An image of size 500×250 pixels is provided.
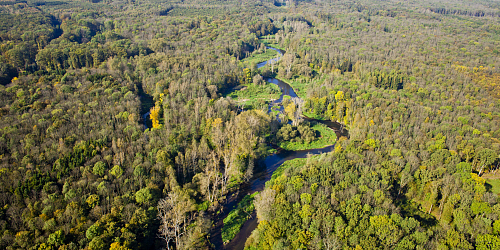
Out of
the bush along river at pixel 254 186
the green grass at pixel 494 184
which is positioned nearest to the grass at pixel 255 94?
the bush along river at pixel 254 186

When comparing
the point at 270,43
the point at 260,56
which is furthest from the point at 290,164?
the point at 270,43

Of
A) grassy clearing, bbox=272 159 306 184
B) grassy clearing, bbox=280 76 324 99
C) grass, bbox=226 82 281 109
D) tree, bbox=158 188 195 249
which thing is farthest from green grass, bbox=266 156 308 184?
grassy clearing, bbox=280 76 324 99

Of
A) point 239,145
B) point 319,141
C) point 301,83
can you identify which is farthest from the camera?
point 301,83

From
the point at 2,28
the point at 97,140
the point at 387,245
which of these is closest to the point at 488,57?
the point at 387,245

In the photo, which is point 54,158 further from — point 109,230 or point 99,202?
point 109,230

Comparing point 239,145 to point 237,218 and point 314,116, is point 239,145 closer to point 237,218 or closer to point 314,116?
point 237,218

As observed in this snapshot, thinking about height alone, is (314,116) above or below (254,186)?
above

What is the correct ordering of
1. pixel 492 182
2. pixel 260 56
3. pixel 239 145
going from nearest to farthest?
pixel 492 182 → pixel 239 145 → pixel 260 56
